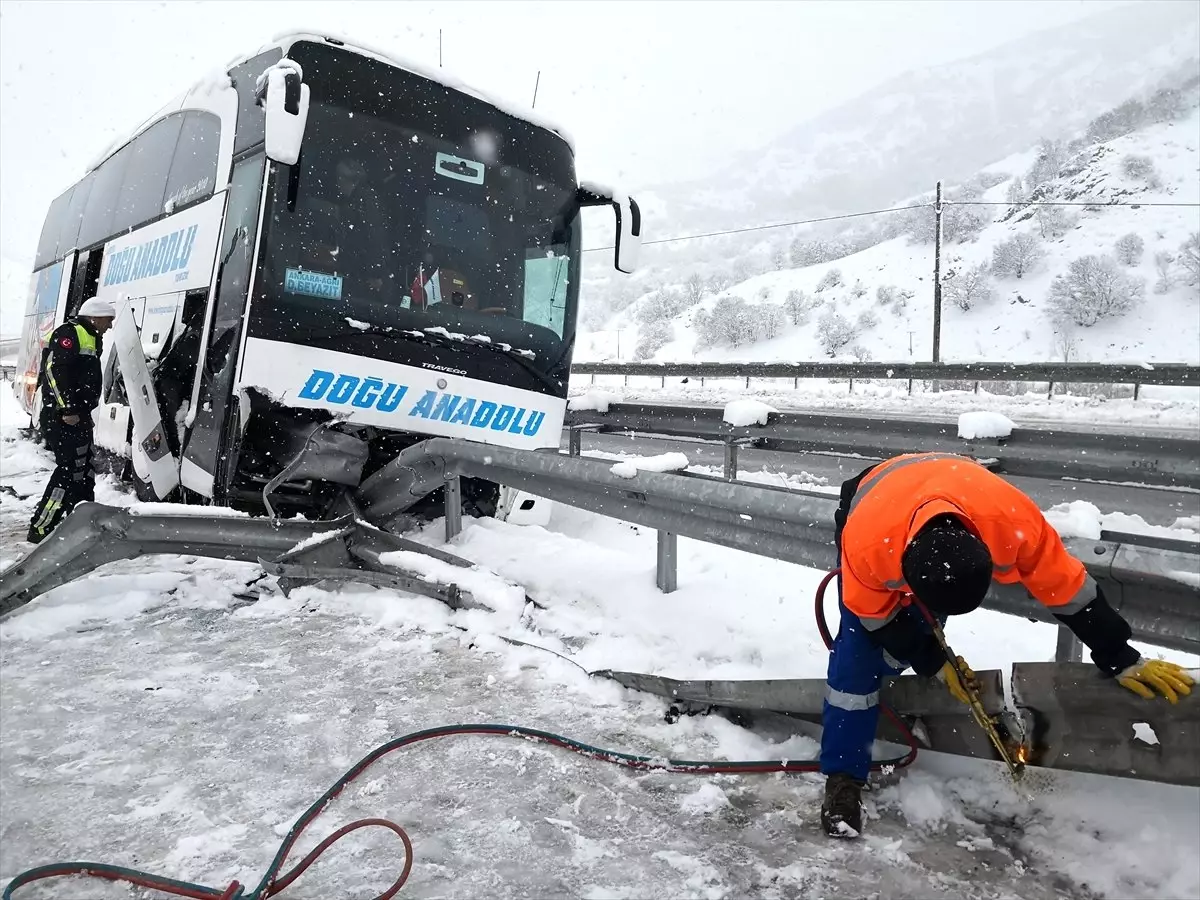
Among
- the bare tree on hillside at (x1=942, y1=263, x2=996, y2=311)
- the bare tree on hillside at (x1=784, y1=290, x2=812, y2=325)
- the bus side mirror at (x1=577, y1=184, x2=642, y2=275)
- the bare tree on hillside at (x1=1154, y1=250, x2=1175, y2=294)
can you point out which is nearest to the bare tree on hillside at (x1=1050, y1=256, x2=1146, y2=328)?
the bare tree on hillside at (x1=1154, y1=250, x2=1175, y2=294)

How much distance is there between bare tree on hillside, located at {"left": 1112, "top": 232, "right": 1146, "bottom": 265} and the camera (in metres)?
40.7

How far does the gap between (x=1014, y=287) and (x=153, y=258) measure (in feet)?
153

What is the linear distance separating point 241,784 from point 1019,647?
299 cm

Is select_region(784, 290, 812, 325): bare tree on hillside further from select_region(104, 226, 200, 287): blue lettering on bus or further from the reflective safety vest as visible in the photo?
the reflective safety vest

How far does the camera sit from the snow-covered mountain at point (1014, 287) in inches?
1433

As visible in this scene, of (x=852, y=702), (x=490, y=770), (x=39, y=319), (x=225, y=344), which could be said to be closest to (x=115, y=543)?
(x=225, y=344)

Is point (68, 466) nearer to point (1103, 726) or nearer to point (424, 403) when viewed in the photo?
point (424, 403)

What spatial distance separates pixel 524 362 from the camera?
552 cm

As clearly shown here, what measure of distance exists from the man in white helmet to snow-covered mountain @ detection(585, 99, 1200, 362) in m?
35.2

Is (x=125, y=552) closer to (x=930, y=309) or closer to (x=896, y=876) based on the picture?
→ (x=896, y=876)

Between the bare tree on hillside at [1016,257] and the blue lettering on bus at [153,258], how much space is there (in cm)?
4758

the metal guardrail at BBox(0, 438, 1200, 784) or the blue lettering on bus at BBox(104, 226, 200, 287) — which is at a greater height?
the blue lettering on bus at BBox(104, 226, 200, 287)

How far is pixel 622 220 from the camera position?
5.84m

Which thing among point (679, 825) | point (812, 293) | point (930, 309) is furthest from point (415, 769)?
point (812, 293)
